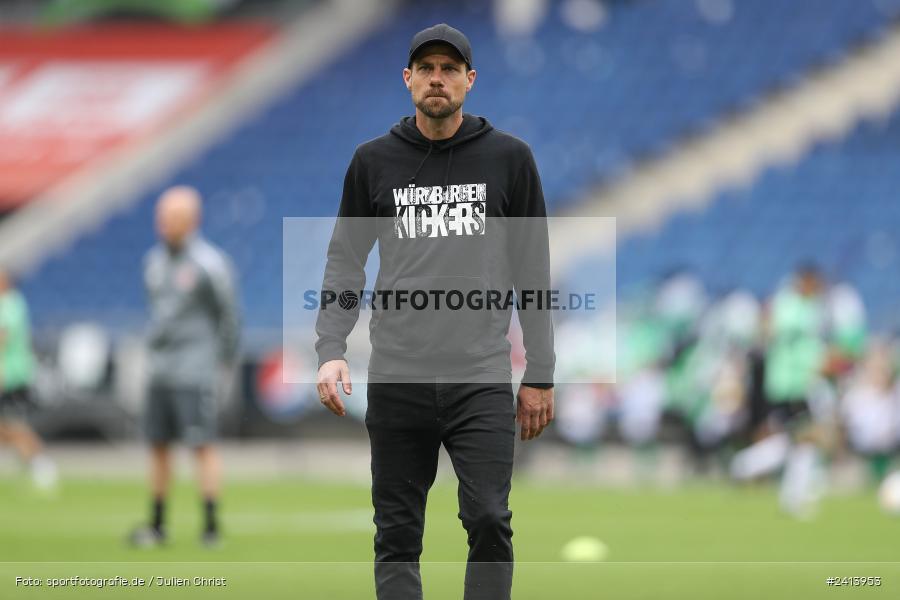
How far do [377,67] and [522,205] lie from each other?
82.0 feet

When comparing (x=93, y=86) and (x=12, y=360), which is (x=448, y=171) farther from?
(x=93, y=86)

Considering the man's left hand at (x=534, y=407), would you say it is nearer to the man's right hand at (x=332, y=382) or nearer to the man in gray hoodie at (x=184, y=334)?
the man's right hand at (x=332, y=382)

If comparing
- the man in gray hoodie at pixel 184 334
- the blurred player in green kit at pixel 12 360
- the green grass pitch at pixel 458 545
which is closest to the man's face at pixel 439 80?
the green grass pitch at pixel 458 545

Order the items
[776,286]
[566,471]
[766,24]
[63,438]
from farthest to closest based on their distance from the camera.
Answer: [766,24] < [776,286] < [63,438] < [566,471]

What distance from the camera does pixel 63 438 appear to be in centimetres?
2141

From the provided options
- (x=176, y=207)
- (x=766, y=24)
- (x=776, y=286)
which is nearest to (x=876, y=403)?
(x=776, y=286)

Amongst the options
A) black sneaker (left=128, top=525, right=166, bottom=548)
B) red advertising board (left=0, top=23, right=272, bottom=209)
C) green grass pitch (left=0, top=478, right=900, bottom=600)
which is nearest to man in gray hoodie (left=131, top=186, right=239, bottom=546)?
black sneaker (left=128, top=525, right=166, bottom=548)

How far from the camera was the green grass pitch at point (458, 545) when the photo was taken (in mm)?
7887

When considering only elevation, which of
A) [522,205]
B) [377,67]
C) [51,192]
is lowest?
[522,205]

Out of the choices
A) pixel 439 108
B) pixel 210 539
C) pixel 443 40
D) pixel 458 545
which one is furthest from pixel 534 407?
pixel 210 539

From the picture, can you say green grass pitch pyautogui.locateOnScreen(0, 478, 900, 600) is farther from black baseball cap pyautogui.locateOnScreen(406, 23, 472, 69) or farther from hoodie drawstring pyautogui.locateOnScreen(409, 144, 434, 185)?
black baseball cap pyautogui.locateOnScreen(406, 23, 472, 69)

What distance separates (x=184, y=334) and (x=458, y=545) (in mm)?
2380

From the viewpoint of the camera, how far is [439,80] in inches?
225

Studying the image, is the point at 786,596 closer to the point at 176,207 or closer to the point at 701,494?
the point at 176,207
